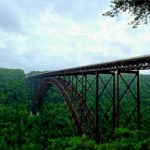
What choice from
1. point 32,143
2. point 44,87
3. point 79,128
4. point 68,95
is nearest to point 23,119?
point 44,87

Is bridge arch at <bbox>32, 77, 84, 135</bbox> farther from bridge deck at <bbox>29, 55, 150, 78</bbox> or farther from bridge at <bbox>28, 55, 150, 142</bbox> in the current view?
bridge deck at <bbox>29, 55, 150, 78</bbox>

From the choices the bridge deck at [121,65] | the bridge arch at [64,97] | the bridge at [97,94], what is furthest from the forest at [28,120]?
the bridge deck at [121,65]

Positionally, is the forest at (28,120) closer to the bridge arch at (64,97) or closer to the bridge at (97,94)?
the bridge arch at (64,97)

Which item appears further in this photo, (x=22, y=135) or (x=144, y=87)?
(x=144, y=87)

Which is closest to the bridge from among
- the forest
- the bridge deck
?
the bridge deck

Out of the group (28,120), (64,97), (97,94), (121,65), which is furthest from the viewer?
(28,120)

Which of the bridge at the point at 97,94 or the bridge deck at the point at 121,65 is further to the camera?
the bridge at the point at 97,94

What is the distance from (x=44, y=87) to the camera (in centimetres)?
5744

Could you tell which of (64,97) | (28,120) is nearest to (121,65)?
(64,97)

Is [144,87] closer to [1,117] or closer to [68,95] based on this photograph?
[1,117]

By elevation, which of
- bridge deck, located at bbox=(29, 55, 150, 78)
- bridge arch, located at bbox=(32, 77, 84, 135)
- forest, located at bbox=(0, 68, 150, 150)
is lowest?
forest, located at bbox=(0, 68, 150, 150)

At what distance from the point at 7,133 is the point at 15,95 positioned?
23.6 meters

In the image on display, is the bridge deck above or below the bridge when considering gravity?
above

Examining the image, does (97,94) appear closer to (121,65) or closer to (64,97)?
(121,65)
